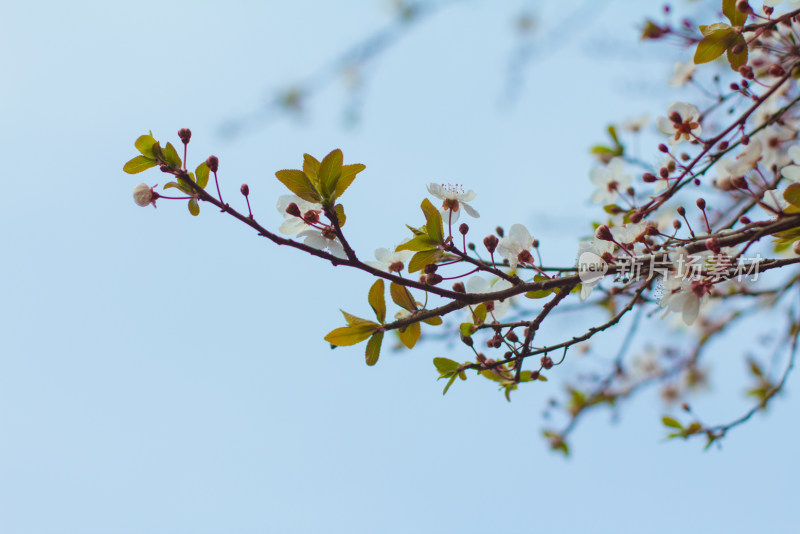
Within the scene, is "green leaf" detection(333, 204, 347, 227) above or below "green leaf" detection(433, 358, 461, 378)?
above

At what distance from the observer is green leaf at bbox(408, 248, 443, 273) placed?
1.28m

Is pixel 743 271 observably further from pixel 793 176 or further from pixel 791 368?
pixel 791 368

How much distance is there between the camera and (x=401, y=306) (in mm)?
1329

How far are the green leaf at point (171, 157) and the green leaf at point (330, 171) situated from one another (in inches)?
11.9

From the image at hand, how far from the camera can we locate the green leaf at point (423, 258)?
128cm

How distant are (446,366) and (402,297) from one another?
229 millimetres

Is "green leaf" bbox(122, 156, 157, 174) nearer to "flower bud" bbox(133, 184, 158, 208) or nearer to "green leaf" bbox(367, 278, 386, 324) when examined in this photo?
"flower bud" bbox(133, 184, 158, 208)

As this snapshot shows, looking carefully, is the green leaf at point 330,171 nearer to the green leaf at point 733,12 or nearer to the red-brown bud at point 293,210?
the red-brown bud at point 293,210

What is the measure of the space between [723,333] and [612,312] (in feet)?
2.53

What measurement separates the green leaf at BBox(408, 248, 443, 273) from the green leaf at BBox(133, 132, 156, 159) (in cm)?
60

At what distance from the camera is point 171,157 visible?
1.20 meters

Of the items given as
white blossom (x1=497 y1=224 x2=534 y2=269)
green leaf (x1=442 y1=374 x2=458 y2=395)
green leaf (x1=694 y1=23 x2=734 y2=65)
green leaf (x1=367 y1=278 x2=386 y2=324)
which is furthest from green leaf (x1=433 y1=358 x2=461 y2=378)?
green leaf (x1=694 y1=23 x2=734 y2=65)

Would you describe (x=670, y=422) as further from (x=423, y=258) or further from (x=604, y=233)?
(x=423, y=258)

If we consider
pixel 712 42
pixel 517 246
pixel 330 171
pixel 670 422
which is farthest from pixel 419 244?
pixel 670 422
